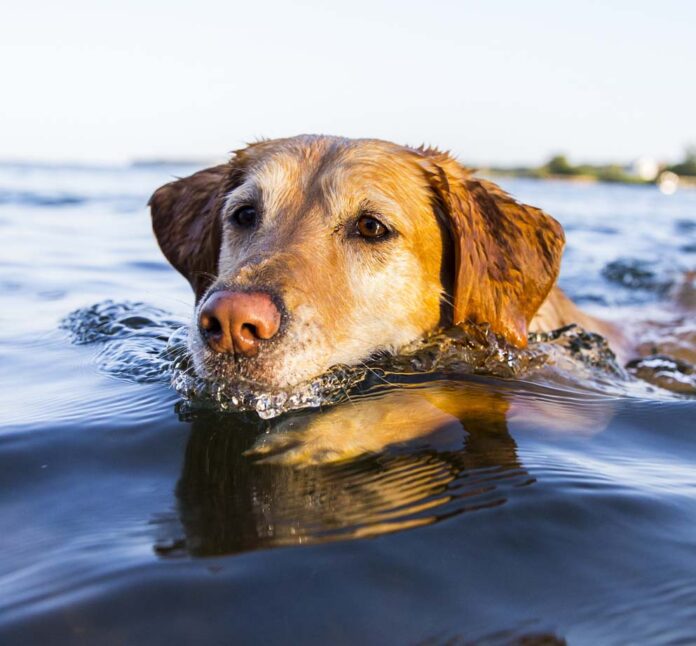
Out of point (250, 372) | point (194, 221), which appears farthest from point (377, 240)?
point (194, 221)

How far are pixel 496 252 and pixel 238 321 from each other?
1810mm

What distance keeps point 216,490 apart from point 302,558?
596mm

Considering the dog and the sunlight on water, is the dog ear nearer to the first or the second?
the dog

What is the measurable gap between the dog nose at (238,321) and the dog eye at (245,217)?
47.2 inches

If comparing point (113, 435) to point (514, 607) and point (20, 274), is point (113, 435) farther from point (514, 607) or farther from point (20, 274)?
point (20, 274)

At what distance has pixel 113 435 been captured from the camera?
3.48 meters

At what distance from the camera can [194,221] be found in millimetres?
5180

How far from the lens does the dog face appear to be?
397 cm

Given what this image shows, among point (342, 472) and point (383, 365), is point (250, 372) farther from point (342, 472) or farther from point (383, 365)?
point (383, 365)

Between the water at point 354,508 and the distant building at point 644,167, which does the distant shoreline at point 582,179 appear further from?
the water at point 354,508

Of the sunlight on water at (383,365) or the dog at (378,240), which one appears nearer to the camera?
the sunlight on water at (383,365)

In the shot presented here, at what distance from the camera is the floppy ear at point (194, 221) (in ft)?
16.4

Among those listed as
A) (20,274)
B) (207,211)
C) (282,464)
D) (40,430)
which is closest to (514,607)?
(282,464)

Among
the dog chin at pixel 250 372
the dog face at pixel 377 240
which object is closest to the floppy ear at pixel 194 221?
the dog face at pixel 377 240
